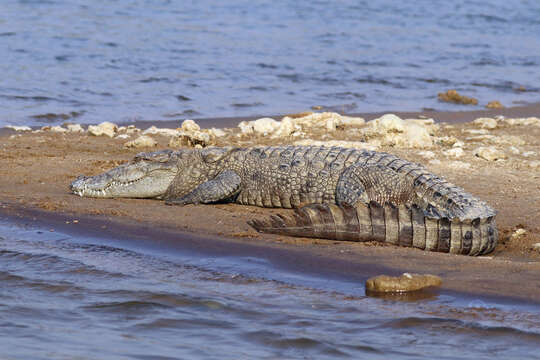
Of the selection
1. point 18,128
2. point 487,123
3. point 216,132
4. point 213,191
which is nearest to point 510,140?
point 487,123

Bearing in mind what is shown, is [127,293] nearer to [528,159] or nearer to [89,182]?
[89,182]

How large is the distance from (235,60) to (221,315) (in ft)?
39.0

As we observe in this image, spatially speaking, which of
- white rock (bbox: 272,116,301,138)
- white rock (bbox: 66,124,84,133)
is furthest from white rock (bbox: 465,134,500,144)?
white rock (bbox: 66,124,84,133)

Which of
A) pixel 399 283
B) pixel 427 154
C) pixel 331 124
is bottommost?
pixel 399 283

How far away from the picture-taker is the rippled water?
12133 mm

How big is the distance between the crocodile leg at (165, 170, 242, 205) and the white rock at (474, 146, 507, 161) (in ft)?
9.43

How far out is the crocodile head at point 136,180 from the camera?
6.68 meters

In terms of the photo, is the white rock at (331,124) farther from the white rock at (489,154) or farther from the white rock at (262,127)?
the white rock at (489,154)

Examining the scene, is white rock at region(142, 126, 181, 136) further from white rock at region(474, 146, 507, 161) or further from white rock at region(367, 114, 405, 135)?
white rock at region(474, 146, 507, 161)

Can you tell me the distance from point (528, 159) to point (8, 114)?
6.68 m

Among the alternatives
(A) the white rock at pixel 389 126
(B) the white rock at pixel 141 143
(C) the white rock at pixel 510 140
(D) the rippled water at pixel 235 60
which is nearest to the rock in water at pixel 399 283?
(A) the white rock at pixel 389 126

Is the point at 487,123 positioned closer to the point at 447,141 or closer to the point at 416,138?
the point at 447,141

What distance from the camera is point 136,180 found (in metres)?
6.82

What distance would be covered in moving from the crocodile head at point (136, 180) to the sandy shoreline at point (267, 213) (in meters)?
0.09
